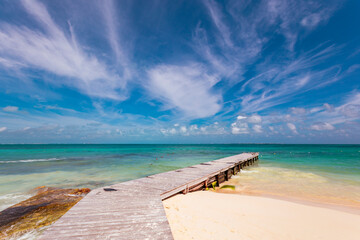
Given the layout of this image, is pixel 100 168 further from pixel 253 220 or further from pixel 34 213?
pixel 253 220

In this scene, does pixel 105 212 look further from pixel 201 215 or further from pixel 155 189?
pixel 201 215

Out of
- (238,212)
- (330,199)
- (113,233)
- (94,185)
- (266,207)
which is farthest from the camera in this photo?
(94,185)

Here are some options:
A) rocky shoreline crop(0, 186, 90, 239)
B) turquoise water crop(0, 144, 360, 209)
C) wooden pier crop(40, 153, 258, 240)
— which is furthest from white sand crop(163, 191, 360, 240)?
turquoise water crop(0, 144, 360, 209)

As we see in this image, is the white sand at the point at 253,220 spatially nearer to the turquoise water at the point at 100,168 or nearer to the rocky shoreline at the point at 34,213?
the rocky shoreline at the point at 34,213

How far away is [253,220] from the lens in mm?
5844

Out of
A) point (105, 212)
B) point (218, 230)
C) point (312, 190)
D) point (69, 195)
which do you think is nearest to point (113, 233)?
point (105, 212)

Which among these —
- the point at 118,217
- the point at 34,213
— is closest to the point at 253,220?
the point at 118,217

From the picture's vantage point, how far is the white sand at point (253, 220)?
4926mm

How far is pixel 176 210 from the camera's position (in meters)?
6.36

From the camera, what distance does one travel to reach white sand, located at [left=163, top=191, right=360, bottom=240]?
4.93 m

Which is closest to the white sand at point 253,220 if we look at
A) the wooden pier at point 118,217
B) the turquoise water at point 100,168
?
the wooden pier at point 118,217

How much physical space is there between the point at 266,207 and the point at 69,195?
9.34 metres

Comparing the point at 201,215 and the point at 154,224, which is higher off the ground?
the point at 154,224

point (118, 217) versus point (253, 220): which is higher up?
point (118, 217)
